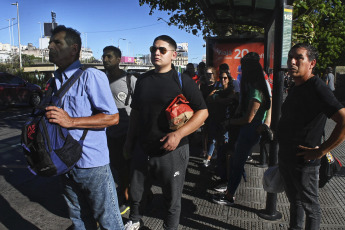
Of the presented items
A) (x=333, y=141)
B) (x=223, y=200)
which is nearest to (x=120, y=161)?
(x=223, y=200)

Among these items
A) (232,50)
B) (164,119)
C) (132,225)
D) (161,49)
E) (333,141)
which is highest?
(232,50)

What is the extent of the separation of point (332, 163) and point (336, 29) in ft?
65.7

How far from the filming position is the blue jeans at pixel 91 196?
85.5 inches

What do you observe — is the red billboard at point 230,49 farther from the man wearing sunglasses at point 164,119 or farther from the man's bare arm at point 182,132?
the man's bare arm at point 182,132

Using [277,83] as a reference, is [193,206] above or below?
below

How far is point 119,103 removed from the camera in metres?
3.56

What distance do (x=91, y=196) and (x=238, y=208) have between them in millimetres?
2187

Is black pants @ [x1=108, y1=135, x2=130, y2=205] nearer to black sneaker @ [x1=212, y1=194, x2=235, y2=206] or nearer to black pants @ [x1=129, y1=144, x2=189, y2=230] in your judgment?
black pants @ [x1=129, y1=144, x2=189, y2=230]

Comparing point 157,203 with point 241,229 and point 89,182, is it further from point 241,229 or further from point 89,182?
point 89,182

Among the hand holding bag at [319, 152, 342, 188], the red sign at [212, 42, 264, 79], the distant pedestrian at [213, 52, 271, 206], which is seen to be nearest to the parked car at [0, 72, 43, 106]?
the red sign at [212, 42, 264, 79]

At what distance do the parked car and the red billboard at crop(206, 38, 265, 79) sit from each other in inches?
436

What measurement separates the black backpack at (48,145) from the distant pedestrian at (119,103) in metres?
1.45

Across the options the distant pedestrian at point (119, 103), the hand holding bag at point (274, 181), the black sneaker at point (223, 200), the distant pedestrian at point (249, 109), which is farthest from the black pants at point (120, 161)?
the hand holding bag at point (274, 181)

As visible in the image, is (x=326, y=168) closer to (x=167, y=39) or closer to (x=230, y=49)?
(x=167, y=39)
